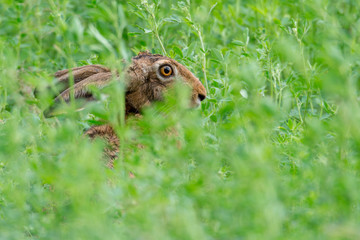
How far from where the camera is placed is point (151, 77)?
6180 mm

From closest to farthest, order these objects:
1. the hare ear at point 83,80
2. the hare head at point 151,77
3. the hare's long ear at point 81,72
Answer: the hare ear at point 83,80, the hare's long ear at point 81,72, the hare head at point 151,77

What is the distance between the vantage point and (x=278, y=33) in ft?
23.0

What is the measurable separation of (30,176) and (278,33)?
3546 mm

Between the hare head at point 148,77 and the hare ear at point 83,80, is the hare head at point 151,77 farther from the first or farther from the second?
the hare ear at point 83,80

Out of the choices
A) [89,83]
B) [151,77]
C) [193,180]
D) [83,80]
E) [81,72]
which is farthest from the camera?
[151,77]

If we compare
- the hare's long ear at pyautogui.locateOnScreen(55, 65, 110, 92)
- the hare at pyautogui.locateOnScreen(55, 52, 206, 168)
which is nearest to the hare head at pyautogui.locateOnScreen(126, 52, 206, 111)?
the hare at pyautogui.locateOnScreen(55, 52, 206, 168)

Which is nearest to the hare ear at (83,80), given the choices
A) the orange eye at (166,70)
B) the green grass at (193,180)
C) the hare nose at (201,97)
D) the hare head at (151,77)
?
the hare head at (151,77)

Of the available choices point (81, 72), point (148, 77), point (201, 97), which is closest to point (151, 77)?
point (148, 77)

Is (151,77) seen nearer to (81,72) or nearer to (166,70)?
(166,70)

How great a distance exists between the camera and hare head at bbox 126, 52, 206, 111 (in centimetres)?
610

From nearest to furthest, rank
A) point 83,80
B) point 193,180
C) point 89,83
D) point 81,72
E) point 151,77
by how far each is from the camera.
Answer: point 193,180, point 89,83, point 83,80, point 81,72, point 151,77

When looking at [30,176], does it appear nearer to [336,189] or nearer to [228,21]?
[336,189]

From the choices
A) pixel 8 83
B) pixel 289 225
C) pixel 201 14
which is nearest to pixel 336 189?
pixel 289 225

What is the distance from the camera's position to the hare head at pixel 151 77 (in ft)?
20.0
